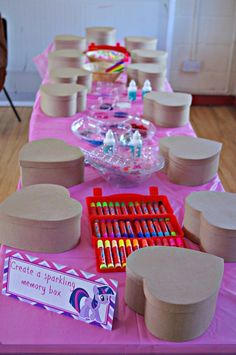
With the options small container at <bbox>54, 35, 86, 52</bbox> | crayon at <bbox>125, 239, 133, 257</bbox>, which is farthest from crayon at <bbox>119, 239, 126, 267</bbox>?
small container at <bbox>54, 35, 86, 52</bbox>

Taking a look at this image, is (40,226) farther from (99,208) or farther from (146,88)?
(146,88)

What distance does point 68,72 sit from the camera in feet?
8.62

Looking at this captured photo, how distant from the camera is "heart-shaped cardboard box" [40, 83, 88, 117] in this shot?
2293 mm

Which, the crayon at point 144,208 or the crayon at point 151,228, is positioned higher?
the crayon at point 144,208

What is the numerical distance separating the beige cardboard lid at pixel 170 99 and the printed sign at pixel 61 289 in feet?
4.04

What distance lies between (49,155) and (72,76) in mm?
925

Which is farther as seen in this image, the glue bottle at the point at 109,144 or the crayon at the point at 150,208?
the glue bottle at the point at 109,144

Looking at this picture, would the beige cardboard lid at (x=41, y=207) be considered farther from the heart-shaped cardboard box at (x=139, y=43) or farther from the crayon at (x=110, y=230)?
the heart-shaped cardboard box at (x=139, y=43)

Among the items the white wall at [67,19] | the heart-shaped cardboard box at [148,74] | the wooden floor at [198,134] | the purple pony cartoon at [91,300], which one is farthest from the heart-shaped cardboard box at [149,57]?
the purple pony cartoon at [91,300]

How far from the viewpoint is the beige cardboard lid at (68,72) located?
2.57 m

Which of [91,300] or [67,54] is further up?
[67,54]

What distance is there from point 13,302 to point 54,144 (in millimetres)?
771

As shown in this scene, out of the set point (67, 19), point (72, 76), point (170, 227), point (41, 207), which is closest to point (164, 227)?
point (170, 227)

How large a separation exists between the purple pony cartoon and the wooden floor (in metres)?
1.81
